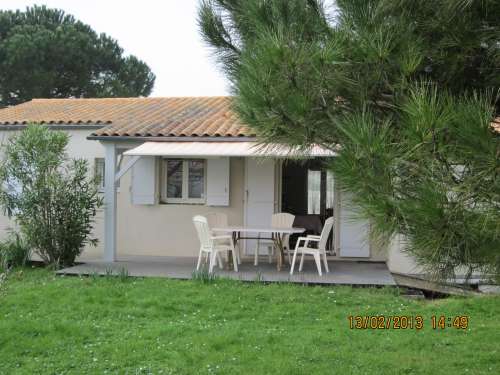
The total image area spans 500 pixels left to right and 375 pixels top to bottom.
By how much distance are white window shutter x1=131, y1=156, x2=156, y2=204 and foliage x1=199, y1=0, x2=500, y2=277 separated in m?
11.8

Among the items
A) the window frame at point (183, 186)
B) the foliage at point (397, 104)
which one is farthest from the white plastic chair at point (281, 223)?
the foliage at point (397, 104)

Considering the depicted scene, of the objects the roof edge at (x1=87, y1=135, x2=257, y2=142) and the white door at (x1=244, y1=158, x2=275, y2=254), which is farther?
the white door at (x1=244, y1=158, x2=275, y2=254)

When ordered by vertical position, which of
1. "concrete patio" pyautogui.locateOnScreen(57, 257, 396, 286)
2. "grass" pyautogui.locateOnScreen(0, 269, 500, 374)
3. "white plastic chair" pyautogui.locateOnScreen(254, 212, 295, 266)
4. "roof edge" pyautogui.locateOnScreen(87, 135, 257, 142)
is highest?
"roof edge" pyautogui.locateOnScreen(87, 135, 257, 142)

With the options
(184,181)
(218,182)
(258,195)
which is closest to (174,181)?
(184,181)

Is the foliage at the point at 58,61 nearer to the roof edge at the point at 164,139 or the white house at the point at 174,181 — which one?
the white house at the point at 174,181

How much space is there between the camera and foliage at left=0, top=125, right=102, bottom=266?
15.3 metres

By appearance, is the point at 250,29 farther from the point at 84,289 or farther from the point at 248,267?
the point at 248,267

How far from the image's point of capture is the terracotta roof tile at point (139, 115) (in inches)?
637

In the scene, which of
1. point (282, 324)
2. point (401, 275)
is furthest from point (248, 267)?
point (282, 324)

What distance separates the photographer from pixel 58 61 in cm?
4269

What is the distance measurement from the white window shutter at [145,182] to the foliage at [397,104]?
466 inches

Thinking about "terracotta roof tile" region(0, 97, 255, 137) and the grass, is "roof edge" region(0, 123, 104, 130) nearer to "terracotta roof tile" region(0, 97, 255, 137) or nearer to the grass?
"terracotta roof tile" region(0, 97, 255, 137)

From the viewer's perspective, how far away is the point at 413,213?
155 inches
